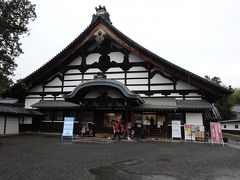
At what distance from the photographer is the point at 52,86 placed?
19.5m

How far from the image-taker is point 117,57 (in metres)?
18.6

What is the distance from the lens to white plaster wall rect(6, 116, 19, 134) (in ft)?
54.7

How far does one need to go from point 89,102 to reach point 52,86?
5016 millimetres

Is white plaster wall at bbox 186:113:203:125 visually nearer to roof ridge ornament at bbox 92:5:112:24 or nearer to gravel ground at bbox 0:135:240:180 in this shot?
gravel ground at bbox 0:135:240:180

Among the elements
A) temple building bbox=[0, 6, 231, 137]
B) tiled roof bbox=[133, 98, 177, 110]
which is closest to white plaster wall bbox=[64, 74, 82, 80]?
temple building bbox=[0, 6, 231, 137]

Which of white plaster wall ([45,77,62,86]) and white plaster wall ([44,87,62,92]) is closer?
white plaster wall ([44,87,62,92])

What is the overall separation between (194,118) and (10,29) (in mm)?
12953

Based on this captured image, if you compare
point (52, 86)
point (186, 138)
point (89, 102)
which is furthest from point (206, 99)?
point (52, 86)

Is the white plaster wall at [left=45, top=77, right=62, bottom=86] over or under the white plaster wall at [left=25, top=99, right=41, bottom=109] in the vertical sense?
over

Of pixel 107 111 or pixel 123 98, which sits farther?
pixel 107 111

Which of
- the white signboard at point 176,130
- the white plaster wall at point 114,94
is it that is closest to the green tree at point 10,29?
the white plaster wall at point 114,94

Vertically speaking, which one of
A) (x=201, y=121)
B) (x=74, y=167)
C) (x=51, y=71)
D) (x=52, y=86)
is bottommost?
(x=74, y=167)

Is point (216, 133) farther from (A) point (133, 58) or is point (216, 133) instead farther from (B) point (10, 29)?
(B) point (10, 29)

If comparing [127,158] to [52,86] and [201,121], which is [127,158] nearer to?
[201,121]
